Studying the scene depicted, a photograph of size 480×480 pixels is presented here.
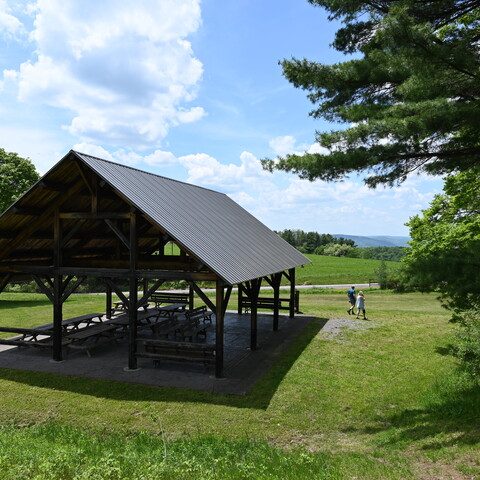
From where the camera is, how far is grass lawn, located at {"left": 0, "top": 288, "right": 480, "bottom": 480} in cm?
622

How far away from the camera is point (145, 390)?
34.8ft

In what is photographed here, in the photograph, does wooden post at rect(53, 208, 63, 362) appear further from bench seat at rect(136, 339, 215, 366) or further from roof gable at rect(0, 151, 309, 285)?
bench seat at rect(136, 339, 215, 366)

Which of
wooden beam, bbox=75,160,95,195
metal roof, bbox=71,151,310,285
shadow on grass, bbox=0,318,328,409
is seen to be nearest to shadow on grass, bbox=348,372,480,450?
shadow on grass, bbox=0,318,328,409

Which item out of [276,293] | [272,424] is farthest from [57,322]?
[276,293]

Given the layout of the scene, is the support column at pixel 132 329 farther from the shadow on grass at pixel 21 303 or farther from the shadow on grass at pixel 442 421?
the shadow on grass at pixel 21 303

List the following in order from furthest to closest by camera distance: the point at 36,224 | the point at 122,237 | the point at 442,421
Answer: the point at 36,224
the point at 122,237
the point at 442,421

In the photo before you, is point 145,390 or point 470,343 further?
point 470,343

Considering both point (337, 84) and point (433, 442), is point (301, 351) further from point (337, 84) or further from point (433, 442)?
point (337, 84)

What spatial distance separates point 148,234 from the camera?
18.2 m

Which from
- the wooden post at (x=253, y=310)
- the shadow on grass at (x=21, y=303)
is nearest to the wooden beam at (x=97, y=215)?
the wooden post at (x=253, y=310)

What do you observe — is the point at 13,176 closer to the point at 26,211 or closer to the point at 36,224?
the point at 36,224

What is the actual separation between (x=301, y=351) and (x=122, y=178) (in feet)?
28.0

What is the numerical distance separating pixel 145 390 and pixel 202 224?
583 centimetres

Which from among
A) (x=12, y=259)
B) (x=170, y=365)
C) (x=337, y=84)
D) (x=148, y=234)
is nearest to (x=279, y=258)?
(x=148, y=234)
